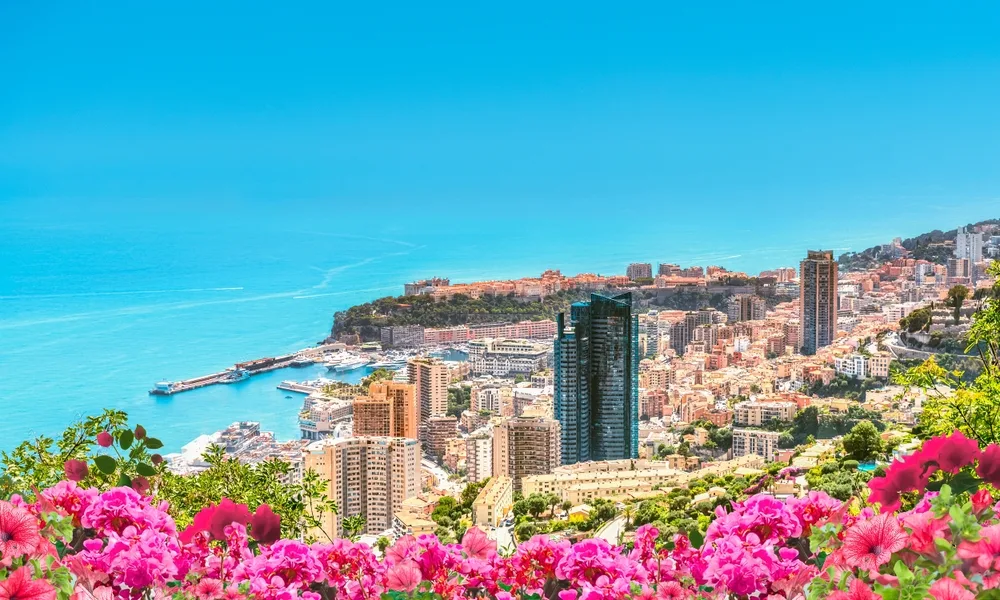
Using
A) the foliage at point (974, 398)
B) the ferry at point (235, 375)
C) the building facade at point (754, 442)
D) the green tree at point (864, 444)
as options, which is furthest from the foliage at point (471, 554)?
the ferry at point (235, 375)

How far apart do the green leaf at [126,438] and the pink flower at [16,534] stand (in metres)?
0.41

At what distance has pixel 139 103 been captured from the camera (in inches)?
571

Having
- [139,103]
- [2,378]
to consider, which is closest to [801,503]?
[2,378]

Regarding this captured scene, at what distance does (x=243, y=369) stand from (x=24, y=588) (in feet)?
38.6

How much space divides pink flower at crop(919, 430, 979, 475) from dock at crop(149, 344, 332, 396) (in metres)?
10.8

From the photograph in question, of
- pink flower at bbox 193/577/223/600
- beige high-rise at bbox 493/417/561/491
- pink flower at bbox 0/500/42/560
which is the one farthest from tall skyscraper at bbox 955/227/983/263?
pink flower at bbox 0/500/42/560

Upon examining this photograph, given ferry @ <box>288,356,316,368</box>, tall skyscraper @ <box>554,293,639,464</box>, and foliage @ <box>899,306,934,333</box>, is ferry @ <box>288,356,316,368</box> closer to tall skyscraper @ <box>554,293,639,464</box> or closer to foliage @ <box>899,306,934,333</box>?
tall skyscraper @ <box>554,293,639,464</box>

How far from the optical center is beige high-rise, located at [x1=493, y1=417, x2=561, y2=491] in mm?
7711

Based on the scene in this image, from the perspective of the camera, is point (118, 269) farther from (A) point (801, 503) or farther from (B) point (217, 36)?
(A) point (801, 503)

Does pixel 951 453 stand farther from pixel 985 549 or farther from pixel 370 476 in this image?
pixel 370 476

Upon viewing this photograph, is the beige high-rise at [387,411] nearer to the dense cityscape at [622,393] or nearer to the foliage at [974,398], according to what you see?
the dense cityscape at [622,393]

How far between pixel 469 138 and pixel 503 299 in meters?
3.32

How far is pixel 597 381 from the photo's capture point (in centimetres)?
796

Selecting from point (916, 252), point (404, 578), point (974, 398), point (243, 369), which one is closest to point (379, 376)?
point (243, 369)
